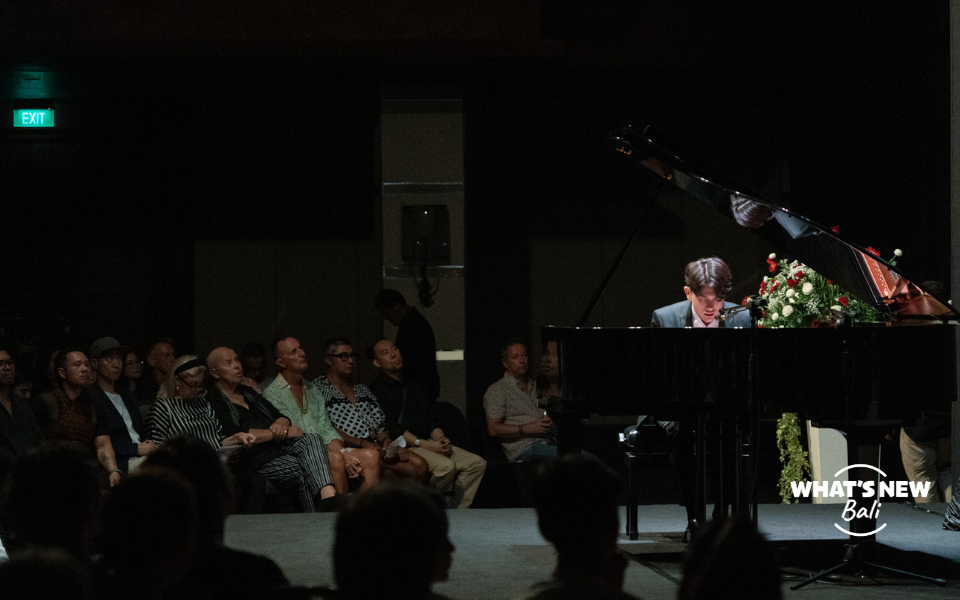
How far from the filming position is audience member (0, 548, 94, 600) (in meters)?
1.35

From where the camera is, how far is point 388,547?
165cm

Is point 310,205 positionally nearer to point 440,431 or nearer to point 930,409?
point 440,431

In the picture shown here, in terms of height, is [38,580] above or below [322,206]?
below

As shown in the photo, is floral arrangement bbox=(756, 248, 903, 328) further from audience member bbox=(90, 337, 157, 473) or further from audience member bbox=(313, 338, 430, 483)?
audience member bbox=(90, 337, 157, 473)

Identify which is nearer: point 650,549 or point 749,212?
point 749,212

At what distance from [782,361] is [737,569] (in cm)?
271

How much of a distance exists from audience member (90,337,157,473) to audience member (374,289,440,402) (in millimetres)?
→ 2125

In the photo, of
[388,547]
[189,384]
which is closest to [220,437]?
[189,384]

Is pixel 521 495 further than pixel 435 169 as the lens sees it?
No

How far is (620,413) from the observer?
4.12 meters

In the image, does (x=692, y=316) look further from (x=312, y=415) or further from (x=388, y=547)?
(x=388, y=547)

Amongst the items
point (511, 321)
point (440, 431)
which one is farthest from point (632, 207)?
point (440, 431)

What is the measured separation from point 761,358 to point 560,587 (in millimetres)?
2310

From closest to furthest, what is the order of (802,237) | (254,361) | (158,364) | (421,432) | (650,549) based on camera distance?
(802,237) → (650,549) → (421,432) → (158,364) → (254,361)
